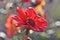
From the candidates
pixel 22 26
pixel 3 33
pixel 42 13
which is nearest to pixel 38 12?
pixel 42 13

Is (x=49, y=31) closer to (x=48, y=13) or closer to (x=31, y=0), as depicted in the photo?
(x=48, y=13)

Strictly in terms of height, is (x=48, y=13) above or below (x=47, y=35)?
above

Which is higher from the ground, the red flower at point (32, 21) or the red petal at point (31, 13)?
the red petal at point (31, 13)

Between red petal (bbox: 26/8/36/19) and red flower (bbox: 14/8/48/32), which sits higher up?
red petal (bbox: 26/8/36/19)

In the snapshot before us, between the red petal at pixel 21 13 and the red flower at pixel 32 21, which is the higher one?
the red petal at pixel 21 13

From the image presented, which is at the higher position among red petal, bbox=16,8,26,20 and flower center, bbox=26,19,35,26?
red petal, bbox=16,8,26,20

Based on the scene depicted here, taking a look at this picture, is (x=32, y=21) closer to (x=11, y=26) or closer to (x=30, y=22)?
(x=30, y=22)

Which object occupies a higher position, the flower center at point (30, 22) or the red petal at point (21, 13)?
the red petal at point (21, 13)

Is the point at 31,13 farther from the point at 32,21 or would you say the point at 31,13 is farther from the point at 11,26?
the point at 11,26

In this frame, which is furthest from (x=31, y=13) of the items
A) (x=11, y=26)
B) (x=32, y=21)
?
(x=11, y=26)

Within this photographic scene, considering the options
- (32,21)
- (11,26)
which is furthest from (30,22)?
(11,26)
